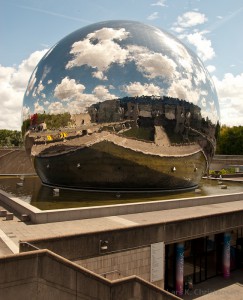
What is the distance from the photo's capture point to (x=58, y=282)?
9.38 m

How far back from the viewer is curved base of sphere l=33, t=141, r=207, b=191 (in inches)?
747

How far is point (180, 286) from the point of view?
48.0 ft

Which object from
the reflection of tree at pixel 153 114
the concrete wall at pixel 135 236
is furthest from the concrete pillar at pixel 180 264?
the reflection of tree at pixel 153 114

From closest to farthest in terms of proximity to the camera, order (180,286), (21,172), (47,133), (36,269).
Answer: (36,269), (180,286), (47,133), (21,172)

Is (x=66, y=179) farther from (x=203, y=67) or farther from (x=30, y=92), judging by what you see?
(x=203, y=67)

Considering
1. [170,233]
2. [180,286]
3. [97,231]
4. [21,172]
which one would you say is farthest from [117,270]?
[21,172]

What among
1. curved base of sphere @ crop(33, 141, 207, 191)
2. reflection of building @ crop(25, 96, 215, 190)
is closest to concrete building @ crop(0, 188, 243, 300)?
curved base of sphere @ crop(33, 141, 207, 191)

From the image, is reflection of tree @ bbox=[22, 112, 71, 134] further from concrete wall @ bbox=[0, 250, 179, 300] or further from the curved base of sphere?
concrete wall @ bbox=[0, 250, 179, 300]

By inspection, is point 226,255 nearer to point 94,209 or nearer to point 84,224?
point 94,209

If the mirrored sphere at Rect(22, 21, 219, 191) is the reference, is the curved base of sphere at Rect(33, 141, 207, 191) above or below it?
below

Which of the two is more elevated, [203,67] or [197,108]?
[203,67]

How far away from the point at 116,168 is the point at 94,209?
4530 millimetres

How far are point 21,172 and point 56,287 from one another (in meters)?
29.8

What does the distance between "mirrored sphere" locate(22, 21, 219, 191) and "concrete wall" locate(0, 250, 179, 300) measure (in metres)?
9.98
